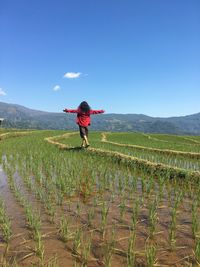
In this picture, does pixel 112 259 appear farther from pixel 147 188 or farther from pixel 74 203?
pixel 147 188

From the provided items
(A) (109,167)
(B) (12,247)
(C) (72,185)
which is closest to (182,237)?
(B) (12,247)

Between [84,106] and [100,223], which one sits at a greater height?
[84,106]

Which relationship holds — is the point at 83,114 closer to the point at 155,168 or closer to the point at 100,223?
the point at 155,168

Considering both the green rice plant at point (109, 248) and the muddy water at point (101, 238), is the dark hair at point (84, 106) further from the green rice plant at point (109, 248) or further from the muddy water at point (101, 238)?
the green rice plant at point (109, 248)

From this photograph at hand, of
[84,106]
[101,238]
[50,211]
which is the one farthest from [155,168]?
[84,106]

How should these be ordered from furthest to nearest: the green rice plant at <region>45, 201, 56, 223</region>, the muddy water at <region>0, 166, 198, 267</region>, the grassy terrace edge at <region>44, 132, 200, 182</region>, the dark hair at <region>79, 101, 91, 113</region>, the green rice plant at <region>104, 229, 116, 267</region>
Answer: the dark hair at <region>79, 101, 91, 113</region>
the grassy terrace edge at <region>44, 132, 200, 182</region>
the green rice plant at <region>45, 201, 56, 223</region>
the muddy water at <region>0, 166, 198, 267</region>
the green rice plant at <region>104, 229, 116, 267</region>

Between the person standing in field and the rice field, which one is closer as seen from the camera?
the rice field

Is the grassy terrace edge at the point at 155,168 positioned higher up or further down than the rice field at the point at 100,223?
higher up

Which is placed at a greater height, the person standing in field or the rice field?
the person standing in field

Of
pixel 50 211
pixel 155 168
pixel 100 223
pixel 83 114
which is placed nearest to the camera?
pixel 100 223

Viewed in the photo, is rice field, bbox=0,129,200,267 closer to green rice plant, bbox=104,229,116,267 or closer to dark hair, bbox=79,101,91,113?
green rice plant, bbox=104,229,116,267

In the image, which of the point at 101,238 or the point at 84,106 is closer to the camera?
the point at 101,238

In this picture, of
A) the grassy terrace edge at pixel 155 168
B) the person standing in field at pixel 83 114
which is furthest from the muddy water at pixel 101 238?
the person standing in field at pixel 83 114

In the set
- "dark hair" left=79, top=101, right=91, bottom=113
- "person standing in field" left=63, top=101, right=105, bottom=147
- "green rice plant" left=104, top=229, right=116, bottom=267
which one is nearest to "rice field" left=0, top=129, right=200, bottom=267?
"green rice plant" left=104, top=229, right=116, bottom=267
